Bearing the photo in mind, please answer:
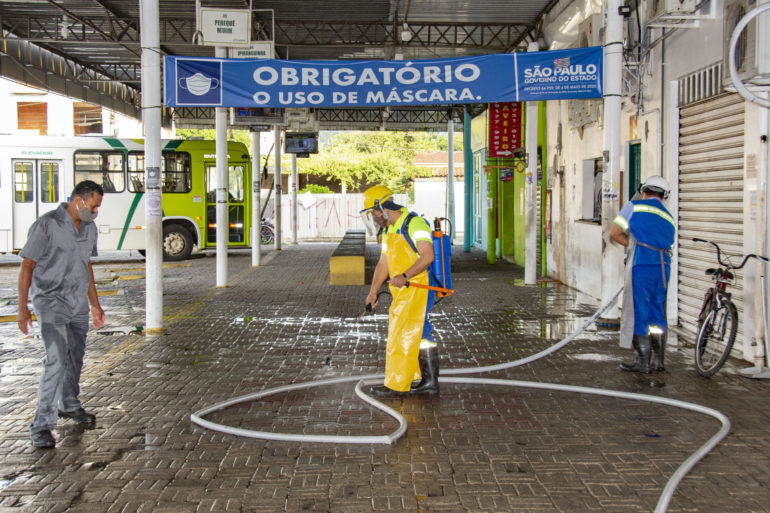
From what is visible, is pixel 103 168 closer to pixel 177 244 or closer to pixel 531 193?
pixel 177 244

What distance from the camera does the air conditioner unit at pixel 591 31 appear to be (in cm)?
1223

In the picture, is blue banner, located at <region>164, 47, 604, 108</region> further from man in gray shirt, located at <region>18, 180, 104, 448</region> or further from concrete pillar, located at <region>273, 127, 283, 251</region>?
concrete pillar, located at <region>273, 127, 283, 251</region>

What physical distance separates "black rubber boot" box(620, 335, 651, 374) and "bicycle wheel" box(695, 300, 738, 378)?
466 mm

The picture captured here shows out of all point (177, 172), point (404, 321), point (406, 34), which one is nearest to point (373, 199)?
point (404, 321)

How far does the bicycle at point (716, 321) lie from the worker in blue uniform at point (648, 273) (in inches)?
14.9

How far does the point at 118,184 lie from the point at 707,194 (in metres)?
16.3

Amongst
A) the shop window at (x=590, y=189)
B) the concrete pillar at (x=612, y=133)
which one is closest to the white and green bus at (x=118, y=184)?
the shop window at (x=590, y=189)

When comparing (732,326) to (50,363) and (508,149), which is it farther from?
(508,149)

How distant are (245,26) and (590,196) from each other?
675 cm

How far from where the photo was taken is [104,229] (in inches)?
805

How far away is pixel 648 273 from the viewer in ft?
24.0

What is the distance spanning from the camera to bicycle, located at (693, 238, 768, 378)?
283 inches

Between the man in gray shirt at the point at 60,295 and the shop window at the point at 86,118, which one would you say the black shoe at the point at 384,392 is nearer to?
the man in gray shirt at the point at 60,295

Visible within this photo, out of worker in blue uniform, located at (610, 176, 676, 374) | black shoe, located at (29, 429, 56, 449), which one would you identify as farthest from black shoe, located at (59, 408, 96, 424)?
worker in blue uniform, located at (610, 176, 676, 374)
